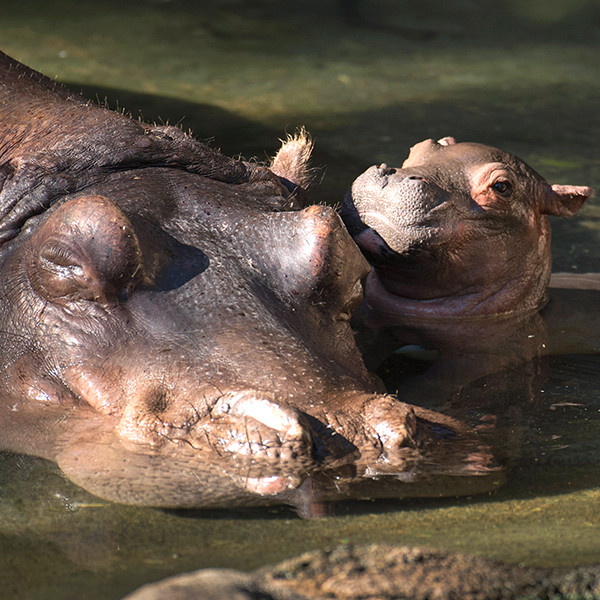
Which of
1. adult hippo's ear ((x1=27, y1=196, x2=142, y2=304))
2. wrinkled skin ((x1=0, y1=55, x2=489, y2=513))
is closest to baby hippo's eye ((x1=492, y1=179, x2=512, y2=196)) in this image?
wrinkled skin ((x1=0, y1=55, x2=489, y2=513))

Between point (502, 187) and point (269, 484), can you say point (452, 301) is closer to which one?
point (502, 187)

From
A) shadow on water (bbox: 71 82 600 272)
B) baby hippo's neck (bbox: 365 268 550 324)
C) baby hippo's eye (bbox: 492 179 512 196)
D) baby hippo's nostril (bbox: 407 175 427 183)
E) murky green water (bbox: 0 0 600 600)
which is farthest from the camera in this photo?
shadow on water (bbox: 71 82 600 272)

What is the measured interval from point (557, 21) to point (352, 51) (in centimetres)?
231

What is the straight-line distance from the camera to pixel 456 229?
391 centimetres

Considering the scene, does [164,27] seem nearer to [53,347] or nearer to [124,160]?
[124,160]

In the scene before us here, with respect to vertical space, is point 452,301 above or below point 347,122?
below

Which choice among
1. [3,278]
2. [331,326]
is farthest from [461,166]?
[3,278]

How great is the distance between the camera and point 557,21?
9.48 meters

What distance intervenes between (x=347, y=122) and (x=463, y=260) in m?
2.67

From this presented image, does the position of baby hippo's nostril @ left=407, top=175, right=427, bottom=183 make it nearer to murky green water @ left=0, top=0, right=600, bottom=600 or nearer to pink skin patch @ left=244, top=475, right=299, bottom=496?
murky green water @ left=0, top=0, right=600, bottom=600

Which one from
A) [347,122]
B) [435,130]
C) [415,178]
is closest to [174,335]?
[415,178]

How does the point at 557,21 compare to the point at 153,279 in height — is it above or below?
above

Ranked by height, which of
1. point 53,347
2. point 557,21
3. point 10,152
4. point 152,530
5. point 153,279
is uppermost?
point 557,21

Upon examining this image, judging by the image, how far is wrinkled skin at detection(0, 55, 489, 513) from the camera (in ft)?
8.00
